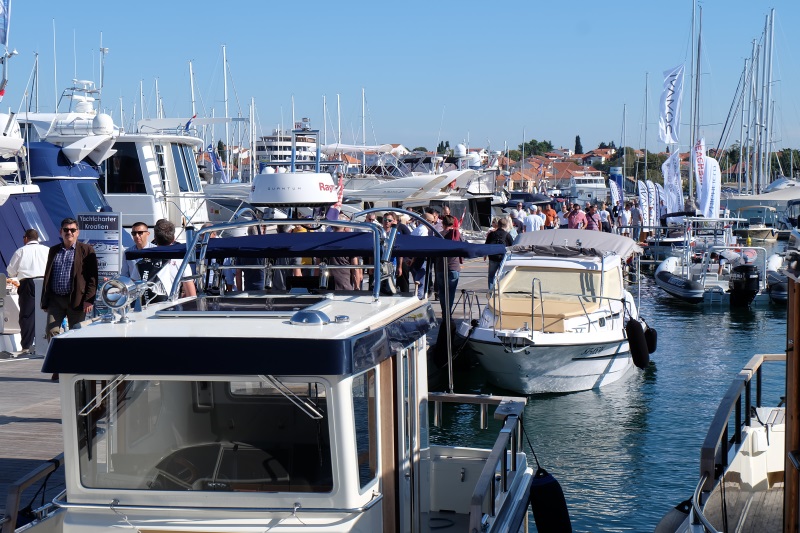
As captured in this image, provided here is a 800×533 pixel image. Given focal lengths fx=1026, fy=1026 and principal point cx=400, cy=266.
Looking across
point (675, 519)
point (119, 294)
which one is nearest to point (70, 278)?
point (119, 294)

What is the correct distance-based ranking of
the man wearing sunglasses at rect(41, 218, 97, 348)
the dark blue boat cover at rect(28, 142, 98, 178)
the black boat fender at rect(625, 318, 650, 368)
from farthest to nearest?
the dark blue boat cover at rect(28, 142, 98, 178), the black boat fender at rect(625, 318, 650, 368), the man wearing sunglasses at rect(41, 218, 97, 348)

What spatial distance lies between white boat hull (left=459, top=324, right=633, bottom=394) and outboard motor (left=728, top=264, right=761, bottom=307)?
10051 mm

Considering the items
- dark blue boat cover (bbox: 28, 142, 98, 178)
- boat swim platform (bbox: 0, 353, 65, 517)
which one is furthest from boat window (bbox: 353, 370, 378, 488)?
dark blue boat cover (bbox: 28, 142, 98, 178)

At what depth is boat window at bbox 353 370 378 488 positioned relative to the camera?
15.8ft

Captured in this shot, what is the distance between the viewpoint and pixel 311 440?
4840 millimetres

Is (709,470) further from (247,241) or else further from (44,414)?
(44,414)

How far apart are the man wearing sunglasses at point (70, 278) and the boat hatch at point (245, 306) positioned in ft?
15.9

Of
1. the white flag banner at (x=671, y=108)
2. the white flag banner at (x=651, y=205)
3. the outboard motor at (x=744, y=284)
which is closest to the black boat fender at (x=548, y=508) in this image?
the outboard motor at (x=744, y=284)

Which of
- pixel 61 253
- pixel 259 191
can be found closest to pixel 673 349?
pixel 259 191

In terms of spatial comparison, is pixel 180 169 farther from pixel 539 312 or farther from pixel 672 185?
pixel 672 185

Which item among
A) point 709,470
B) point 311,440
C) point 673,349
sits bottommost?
point 673,349

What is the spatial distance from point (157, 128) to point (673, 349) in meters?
14.5

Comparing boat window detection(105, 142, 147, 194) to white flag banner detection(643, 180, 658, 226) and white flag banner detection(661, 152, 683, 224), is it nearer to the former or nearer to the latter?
white flag banner detection(661, 152, 683, 224)

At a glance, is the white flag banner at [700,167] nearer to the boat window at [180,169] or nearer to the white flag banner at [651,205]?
the white flag banner at [651,205]
